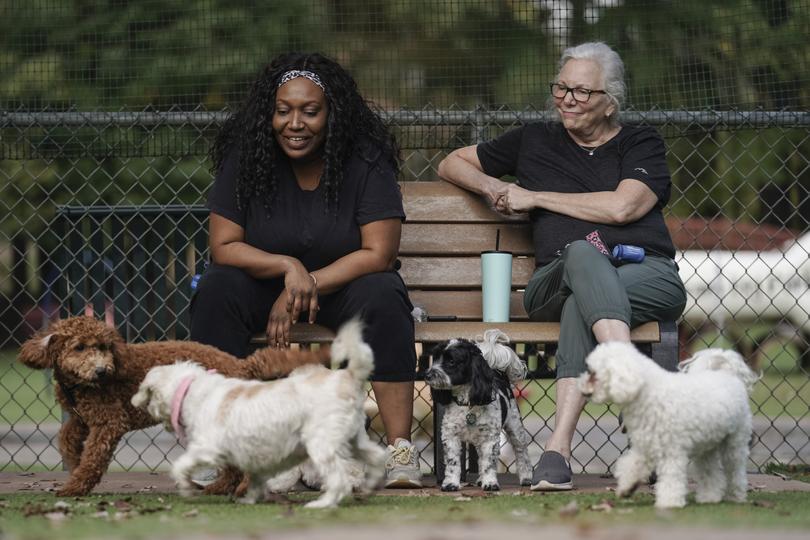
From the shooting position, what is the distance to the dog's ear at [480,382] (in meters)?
5.40

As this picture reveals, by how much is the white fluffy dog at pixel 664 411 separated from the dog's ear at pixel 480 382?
679 mm

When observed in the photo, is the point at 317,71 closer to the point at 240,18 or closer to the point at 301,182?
the point at 301,182

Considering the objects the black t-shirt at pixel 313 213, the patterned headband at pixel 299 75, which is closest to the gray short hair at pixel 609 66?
the black t-shirt at pixel 313 213

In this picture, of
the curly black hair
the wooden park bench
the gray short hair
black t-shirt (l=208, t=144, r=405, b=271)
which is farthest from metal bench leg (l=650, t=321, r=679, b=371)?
the curly black hair

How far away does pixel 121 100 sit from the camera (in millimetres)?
8031

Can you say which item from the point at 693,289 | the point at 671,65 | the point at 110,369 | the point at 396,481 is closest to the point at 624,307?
the point at 396,481

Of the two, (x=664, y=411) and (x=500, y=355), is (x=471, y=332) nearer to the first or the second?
(x=500, y=355)

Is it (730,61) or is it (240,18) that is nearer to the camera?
(730,61)

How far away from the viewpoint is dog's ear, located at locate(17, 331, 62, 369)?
16.9ft

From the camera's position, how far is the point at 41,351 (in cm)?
514

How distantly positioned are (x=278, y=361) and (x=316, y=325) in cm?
59

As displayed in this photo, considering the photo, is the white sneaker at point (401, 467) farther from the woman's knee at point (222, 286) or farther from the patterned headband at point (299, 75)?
the patterned headband at point (299, 75)

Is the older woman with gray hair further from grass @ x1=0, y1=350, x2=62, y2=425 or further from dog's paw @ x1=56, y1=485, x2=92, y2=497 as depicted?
grass @ x1=0, y1=350, x2=62, y2=425

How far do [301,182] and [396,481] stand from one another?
1419mm
